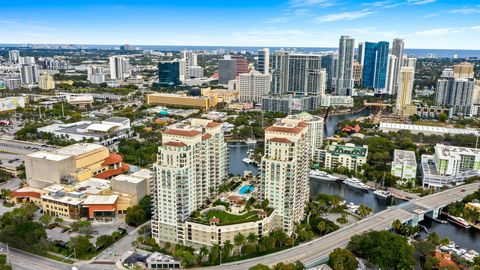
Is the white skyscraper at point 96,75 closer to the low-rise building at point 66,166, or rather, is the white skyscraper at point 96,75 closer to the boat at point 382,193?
the low-rise building at point 66,166

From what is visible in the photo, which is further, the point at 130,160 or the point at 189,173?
the point at 130,160

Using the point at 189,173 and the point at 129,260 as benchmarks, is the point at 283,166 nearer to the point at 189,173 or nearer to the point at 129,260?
the point at 189,173

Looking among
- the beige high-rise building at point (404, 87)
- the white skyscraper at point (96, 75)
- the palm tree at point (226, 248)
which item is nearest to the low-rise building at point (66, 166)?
the palm tree at point (226, 248)

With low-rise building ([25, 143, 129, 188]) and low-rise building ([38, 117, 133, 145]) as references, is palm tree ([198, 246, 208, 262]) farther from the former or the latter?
low-rise building ([38, 117, 133, 145])

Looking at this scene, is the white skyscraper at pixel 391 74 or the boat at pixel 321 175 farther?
the white skyscraper at pixel 391 74

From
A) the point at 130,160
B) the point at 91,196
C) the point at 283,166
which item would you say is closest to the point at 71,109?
the point at 130,160

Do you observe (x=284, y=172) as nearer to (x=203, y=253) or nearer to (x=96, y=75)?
(x=203, y=253)
